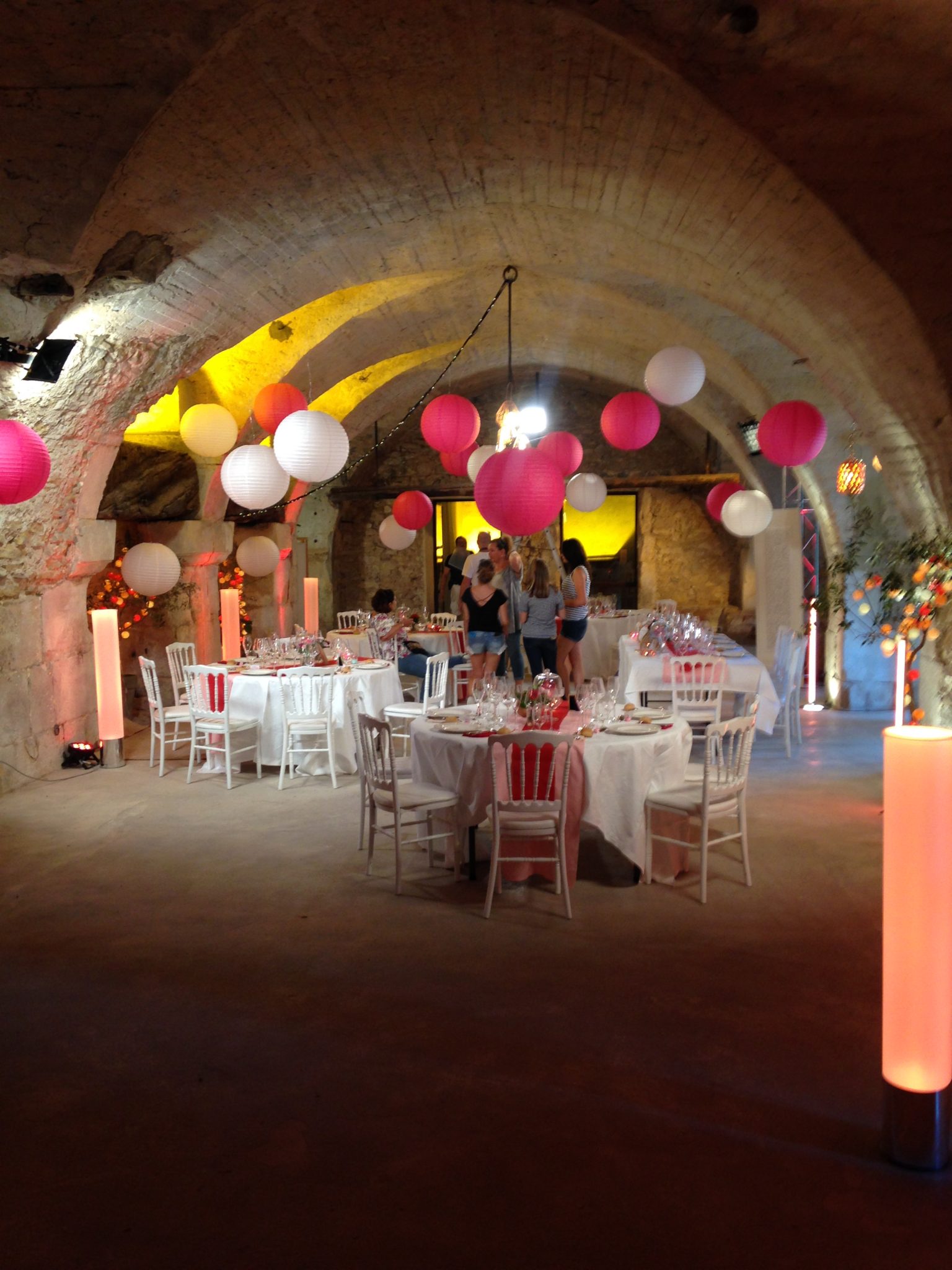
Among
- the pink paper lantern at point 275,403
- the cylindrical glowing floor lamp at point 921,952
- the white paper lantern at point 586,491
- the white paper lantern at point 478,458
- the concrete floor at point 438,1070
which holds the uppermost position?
the pink paper lantern at point 275,403

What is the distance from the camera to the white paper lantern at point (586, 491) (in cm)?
1201

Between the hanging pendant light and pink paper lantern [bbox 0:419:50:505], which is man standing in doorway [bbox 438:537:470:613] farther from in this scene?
pink paper lantern [bbox 0:419:50:505]

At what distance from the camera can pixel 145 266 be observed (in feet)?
19.8

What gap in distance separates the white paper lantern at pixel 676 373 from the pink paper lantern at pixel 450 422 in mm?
1395

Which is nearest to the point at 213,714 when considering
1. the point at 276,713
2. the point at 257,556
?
the point at 276,713

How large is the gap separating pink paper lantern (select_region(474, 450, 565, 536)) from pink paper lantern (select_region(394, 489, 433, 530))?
20.1 feet

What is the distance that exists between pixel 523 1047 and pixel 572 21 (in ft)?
13.5

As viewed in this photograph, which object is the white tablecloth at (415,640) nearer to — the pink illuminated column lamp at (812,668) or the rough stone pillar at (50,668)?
the rough stone pillar at (50,668)

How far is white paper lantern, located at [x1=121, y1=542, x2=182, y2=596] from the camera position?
8.59 meters

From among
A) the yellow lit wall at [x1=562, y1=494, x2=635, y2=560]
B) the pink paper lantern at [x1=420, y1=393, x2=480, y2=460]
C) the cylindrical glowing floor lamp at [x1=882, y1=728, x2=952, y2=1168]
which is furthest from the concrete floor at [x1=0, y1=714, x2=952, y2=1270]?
the yellow lit wall at [x1=562, y1=494, x2=635, y2=560]

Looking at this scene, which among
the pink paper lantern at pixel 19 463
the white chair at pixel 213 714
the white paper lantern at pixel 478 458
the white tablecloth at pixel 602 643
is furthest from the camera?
the white tablecloth at pixel 602 643

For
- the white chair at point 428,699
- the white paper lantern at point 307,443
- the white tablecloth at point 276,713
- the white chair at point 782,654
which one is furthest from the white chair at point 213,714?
the white chair at point 782,654

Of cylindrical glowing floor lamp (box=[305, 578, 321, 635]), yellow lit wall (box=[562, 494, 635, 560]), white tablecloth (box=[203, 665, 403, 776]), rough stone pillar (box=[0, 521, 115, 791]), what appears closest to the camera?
rough stone pillar (box=[0, 521, 115, 791])

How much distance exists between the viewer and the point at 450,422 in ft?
26.7
